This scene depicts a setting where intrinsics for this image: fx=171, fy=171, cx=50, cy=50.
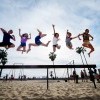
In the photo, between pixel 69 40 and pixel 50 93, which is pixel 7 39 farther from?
pixel 50 93

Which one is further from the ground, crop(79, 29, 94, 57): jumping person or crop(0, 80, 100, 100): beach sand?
crop(79, 29, 94, 57): jumping person

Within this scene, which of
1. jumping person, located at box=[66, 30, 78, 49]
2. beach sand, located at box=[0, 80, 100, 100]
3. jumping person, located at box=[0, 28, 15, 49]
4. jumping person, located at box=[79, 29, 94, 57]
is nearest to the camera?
beach sand, located at box=[0, 80, 100, 100]

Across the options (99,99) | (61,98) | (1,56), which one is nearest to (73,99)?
(61,98)

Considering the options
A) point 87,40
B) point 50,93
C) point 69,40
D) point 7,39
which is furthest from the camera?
point 87,40

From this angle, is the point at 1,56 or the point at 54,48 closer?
the point at 54,48

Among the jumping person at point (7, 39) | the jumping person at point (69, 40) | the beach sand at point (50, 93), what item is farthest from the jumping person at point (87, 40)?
the jumping person at point (7, 39)

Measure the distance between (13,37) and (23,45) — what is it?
92cm

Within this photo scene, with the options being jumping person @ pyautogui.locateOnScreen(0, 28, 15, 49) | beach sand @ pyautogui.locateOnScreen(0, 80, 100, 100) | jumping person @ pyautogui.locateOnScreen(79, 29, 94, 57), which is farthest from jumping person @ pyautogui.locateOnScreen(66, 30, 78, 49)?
jumping person @ pyautogui.locateOnScreen(0, 28, 15, 49)

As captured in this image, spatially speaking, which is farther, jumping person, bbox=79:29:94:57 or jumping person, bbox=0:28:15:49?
jumping person, bbox=79:29:94:57

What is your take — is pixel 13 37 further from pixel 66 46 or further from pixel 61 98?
pixel 61 98

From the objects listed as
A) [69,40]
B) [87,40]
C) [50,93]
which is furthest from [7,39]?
[87,40]

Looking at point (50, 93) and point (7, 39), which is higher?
point (7, 39)

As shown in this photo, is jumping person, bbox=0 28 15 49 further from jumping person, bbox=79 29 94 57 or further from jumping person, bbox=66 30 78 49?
jumping person, bbox=79 29 94 57

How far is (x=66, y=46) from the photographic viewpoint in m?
12.3
